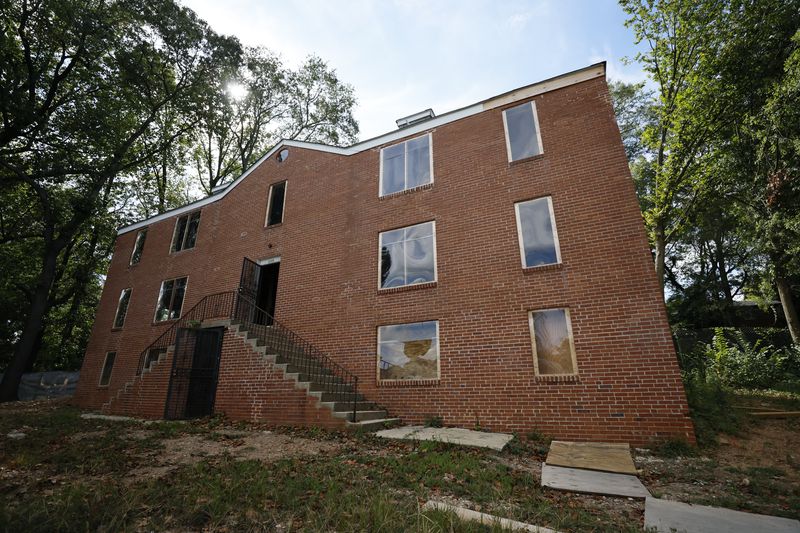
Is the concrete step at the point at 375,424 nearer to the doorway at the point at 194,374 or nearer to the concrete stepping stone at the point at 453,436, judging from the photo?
the concrete stepping stone at the point at 453,436

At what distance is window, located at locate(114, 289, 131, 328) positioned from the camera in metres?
16.8

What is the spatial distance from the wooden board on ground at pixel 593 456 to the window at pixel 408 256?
16.3ft

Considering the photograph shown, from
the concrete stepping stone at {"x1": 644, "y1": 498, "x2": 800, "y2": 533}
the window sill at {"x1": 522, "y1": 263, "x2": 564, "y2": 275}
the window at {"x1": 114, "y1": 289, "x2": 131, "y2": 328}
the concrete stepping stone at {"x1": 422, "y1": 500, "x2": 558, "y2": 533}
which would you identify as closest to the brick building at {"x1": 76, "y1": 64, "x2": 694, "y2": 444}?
the window sill at {"x1": 522, "y1": 263, "x2": 564, "y2": 275}

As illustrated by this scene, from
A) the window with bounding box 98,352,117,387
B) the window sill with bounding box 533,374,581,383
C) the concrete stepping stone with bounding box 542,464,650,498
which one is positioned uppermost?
the window with bounding box 98,352,117,387

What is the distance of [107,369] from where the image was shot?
629 inches

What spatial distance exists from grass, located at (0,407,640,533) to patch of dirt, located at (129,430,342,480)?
197 millimetres

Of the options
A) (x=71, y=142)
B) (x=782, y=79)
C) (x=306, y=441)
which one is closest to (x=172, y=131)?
(x=71, y=142)

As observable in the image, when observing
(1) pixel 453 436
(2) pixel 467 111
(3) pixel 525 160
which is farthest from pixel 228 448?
A: (2) pixel 467 111

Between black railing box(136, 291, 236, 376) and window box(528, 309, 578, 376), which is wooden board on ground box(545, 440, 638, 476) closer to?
window box(528, 309, 578, 376)

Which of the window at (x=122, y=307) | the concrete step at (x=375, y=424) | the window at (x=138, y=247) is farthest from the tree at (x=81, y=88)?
the concrete step at (x=375, y=424)

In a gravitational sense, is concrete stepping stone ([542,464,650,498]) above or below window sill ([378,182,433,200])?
below

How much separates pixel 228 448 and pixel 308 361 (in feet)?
13.1

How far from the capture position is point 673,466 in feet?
18.7

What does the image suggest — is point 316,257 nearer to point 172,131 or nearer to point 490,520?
point 490,520
